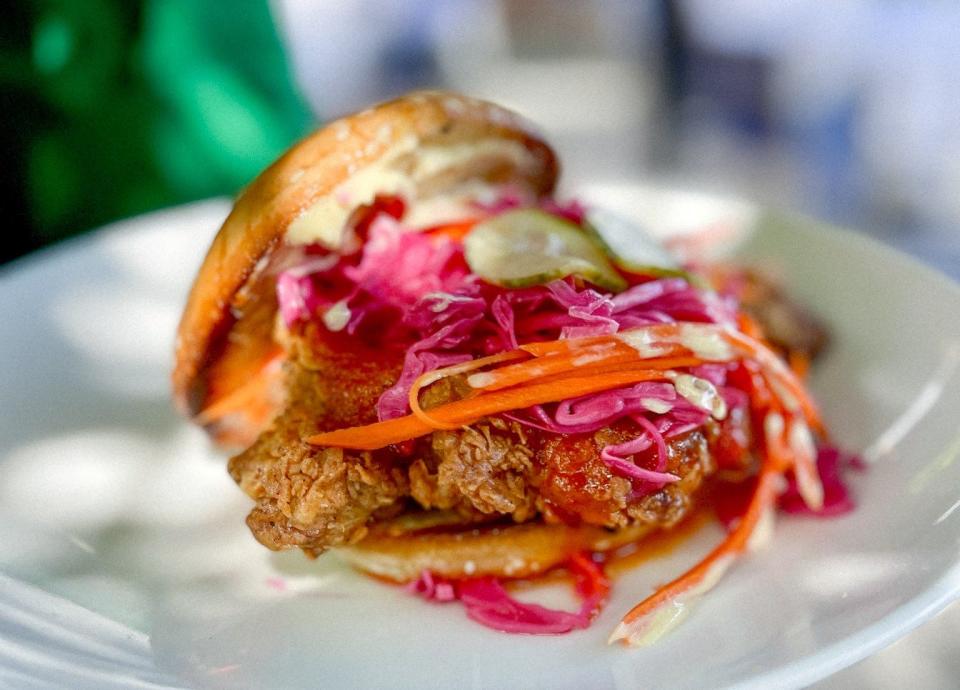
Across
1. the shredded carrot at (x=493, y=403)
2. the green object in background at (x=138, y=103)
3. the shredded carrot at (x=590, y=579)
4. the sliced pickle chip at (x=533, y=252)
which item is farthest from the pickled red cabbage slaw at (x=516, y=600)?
the green object in background at (x=138, y=103)

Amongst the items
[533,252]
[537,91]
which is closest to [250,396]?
[533,252]

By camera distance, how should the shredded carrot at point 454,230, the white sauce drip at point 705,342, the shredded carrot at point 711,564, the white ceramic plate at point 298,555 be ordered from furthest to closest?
the shredded carrot at point 454,230, the white sauce drip at point 705,342, the shredded carrot at point 711,564, the white ceramic plate at point 298,555

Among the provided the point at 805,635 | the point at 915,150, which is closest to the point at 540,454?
the point at 805,635

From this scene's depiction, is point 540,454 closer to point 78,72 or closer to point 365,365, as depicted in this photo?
point 365,365

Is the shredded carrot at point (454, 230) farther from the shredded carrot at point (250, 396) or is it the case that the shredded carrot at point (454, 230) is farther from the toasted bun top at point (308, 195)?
the shredded carrot at point (250, 396)

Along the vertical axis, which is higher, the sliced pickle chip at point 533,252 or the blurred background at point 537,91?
the sliced pickle chip at point 533,252

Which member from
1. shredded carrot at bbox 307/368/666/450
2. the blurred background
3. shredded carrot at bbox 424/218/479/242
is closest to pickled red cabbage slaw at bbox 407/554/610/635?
shredded carrot at bbox 307/368/666/450
